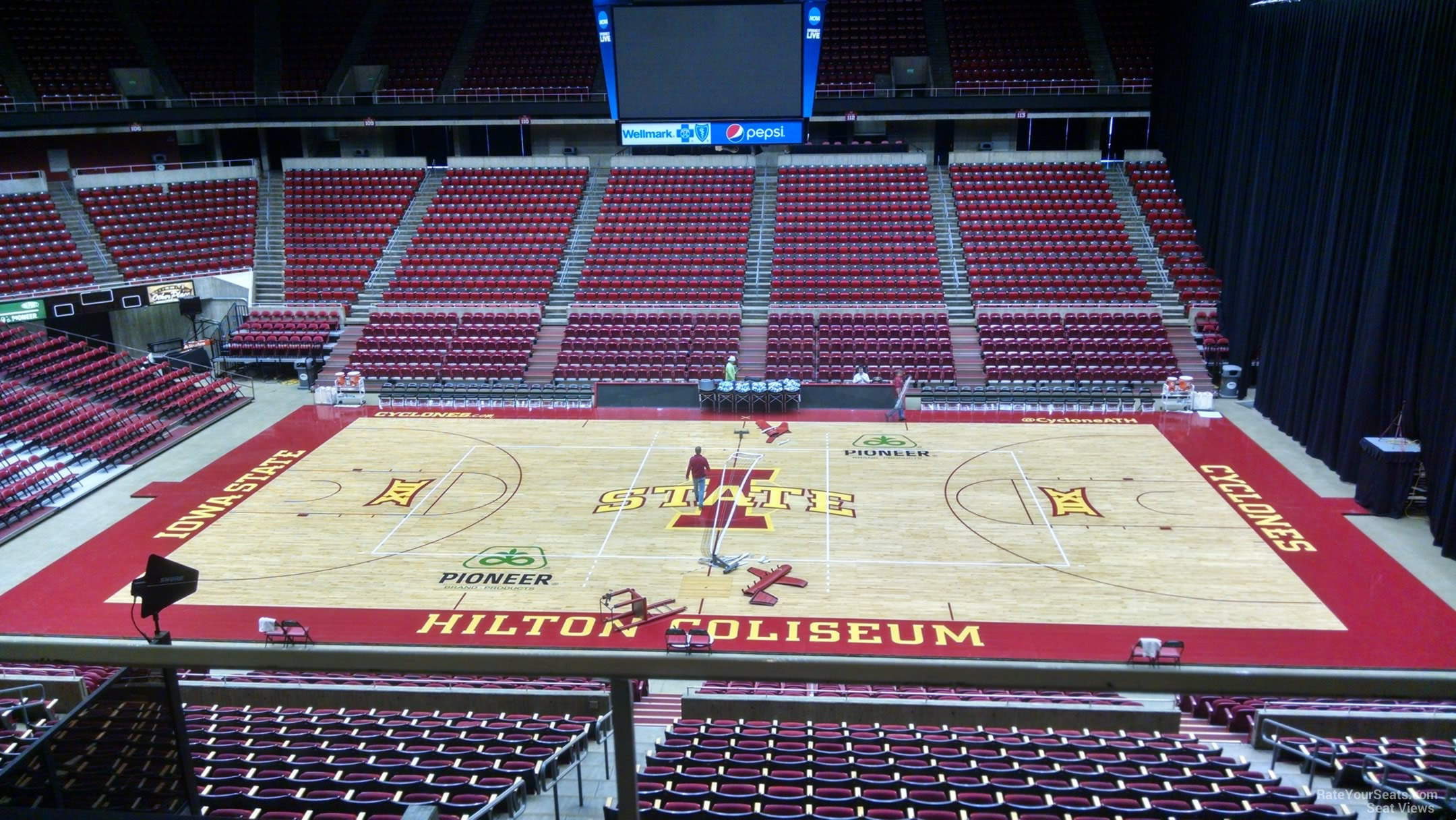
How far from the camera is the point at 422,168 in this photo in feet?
129

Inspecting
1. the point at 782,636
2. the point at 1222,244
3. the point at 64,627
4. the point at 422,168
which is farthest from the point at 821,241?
the point at 64,627

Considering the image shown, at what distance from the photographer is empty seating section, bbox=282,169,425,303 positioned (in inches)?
1330

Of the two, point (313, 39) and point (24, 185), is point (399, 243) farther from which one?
point (313, 39)

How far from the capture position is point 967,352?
95.4 feet

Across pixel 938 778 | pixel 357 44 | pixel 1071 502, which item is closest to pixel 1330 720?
pixel 938 778

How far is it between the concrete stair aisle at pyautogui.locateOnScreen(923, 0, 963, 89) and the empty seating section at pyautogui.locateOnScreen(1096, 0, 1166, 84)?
6026 mm

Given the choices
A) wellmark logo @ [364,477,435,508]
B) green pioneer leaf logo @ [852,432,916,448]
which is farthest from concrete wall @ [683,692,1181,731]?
wellmark logo @ [364,477,435,508]

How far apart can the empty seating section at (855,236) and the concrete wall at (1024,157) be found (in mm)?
2117

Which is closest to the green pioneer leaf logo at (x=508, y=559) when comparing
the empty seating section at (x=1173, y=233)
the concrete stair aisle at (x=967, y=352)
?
the concrete stair aisle at (x=967, y=352)

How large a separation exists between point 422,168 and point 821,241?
1642cm

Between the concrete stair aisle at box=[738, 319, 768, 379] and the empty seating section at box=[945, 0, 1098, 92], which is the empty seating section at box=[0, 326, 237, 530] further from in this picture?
the empty seating section at box=[945, 0, 1098, 92]

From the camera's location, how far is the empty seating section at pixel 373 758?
568 cm

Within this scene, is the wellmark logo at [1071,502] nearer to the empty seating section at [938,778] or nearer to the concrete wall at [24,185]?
the empty seating section at [938,778]

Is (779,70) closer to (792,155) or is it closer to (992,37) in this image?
(792,155)
